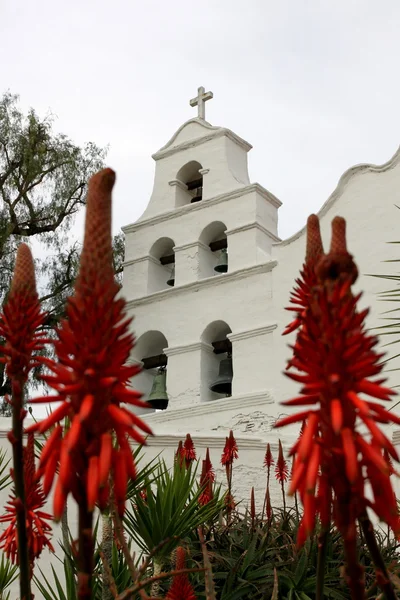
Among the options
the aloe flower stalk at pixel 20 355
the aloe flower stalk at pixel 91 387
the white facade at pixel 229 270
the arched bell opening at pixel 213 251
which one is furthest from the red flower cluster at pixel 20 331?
the arched bell opening at pixel 213 251

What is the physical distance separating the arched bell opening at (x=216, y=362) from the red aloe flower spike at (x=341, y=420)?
1148 centimetres

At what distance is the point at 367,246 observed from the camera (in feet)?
38.9

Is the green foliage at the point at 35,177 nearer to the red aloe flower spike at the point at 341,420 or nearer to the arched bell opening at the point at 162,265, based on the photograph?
the arched bell opening at the point at 162,265

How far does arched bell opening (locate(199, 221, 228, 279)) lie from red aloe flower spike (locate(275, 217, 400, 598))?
41.9 feet

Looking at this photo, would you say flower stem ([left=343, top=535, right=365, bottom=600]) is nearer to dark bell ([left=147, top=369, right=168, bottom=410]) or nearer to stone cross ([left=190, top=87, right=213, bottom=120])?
dark bell ([left=147, top=369, right=168, bottom=410])

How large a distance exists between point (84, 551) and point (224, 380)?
1153cm

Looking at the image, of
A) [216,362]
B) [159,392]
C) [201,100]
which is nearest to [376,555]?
[159,392]

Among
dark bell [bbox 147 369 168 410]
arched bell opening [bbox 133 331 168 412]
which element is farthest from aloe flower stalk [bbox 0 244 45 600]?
arched bell opening [bbox 133 331 168 412]

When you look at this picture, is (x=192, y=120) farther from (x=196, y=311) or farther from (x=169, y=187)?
(x=196, y=311)

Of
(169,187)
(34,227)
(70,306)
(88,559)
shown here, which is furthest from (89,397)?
(34,227)

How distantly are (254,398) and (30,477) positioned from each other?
9900 millimetres

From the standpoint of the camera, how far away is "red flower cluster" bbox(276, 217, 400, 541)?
3.84ft

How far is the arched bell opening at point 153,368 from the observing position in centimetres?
1312

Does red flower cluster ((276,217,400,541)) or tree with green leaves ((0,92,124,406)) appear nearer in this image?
red flower cluster ((276,217,400,541))
